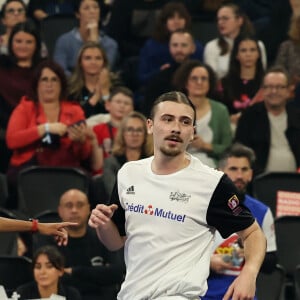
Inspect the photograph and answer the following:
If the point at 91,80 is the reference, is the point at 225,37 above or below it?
above

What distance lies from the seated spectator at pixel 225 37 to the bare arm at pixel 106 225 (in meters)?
6.06

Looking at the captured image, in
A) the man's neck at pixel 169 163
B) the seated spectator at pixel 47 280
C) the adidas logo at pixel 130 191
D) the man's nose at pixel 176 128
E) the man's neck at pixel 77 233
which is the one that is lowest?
the seated spectator at pixel 47 280

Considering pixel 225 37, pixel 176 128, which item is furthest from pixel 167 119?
pixel 225 37

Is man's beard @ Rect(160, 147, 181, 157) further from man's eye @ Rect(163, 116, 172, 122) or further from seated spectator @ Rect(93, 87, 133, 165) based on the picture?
seated spectator @ Rect(93, 87, 133, 165)

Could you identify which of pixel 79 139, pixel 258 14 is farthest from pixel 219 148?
pixel 258 14

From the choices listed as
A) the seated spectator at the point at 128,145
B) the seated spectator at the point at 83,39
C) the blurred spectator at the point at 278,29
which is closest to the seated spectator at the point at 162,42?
the seated spectator at the point at 83,39

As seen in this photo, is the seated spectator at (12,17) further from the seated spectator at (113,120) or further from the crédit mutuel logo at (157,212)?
the crédit mutuel logo at (157,212)

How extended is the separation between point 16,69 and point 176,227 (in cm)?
584

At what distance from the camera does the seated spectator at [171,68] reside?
12.1 m

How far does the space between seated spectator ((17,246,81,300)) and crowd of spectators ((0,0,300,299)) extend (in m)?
0.02

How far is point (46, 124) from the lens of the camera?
1118cm

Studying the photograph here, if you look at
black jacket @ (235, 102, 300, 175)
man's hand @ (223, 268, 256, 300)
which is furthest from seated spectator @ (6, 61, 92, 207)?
man's hand @ (223, 268, 256, 300)

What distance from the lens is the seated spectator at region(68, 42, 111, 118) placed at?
12.1 meters

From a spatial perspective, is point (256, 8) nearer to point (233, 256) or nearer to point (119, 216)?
point (233, 256)
